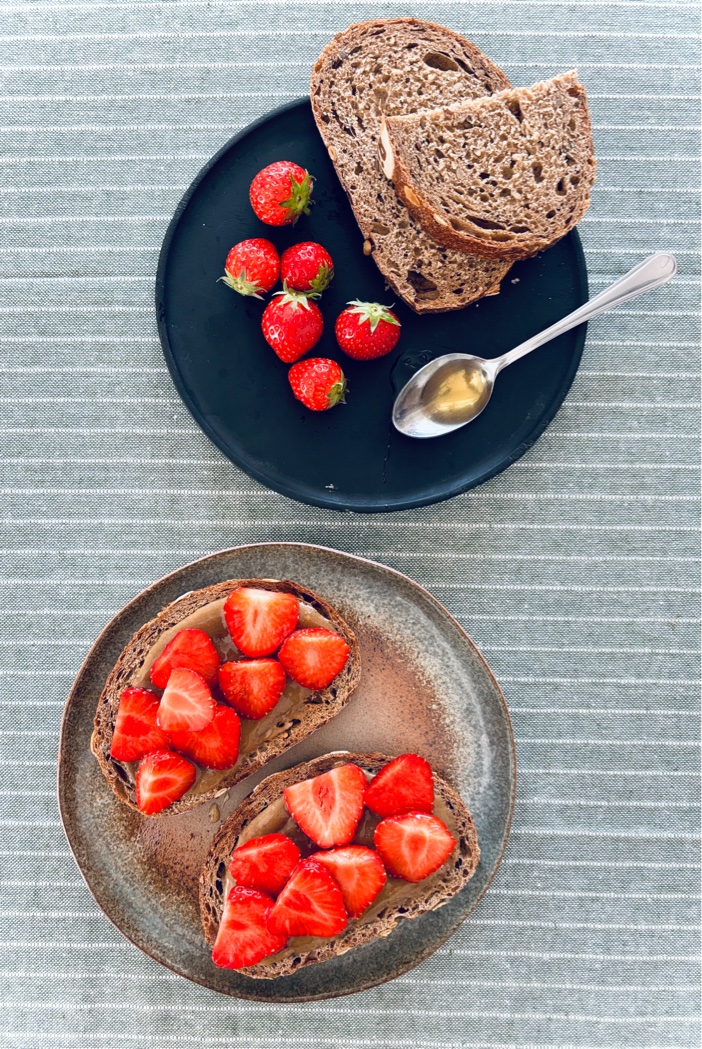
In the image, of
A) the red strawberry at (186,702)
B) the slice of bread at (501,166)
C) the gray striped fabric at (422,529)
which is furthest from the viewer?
the gray striped fabric at (422,529)

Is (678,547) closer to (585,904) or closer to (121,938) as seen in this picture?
(585,904)

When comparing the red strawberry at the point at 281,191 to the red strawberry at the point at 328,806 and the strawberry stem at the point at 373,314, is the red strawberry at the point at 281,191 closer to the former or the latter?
the strawberry stem at the point at 373,314

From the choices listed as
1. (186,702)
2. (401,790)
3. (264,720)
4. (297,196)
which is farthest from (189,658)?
(297,196)

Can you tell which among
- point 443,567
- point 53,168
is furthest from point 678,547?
point 53,168

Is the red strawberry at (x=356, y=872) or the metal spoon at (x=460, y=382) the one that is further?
the metal spoon at (x=460, y=382)

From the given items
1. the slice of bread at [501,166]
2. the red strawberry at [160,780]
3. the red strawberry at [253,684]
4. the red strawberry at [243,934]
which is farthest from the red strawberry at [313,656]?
the slice of bread at [501,166]

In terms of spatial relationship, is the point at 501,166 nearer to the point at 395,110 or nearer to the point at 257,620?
the point at 395,110

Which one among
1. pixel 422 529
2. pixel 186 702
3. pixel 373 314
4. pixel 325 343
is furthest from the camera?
pixel 422 529
